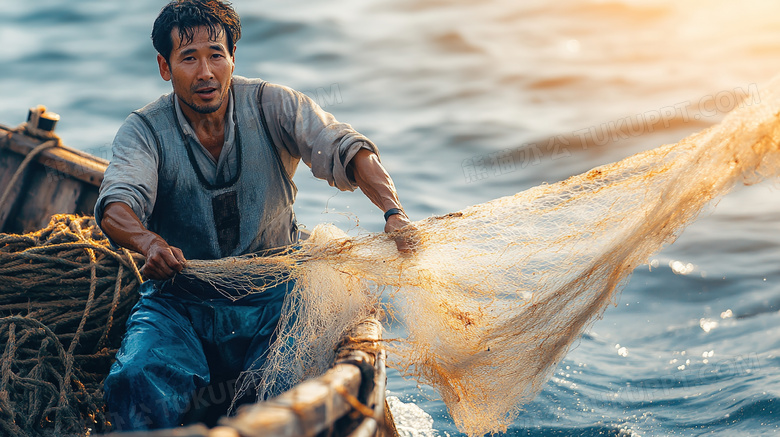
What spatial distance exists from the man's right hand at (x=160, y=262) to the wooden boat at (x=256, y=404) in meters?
0.54

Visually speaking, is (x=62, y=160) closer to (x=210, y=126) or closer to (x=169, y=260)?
(x=210, y=126)

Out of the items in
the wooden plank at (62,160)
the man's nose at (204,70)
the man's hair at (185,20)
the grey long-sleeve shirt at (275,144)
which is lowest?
the wooden plank at (62,160)

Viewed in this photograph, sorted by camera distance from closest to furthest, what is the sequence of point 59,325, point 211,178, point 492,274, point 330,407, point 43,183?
point 330,407 → point 492,274 → point 211,178 → point 59,325 → point 43,183

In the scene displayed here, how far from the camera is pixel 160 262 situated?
244 centimetres

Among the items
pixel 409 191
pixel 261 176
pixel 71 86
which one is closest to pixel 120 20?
pixel 71 86

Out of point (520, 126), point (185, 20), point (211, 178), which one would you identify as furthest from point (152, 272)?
point (520, 126)

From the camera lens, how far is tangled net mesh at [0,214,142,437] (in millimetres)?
2943

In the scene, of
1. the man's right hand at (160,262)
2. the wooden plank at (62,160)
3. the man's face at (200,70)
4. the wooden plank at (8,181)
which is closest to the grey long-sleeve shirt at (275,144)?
the man's face at (200,70)

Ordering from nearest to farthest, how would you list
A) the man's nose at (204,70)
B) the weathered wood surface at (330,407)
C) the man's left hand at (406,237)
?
the weathered wood surface at (330,407), the man's left hand at (406,237), the man's nose at (204,70)

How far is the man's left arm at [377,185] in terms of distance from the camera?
2666 millimetres

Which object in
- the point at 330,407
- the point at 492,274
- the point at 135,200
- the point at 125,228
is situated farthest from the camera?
the point at 492,274

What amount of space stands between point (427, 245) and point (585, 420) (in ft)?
7.17

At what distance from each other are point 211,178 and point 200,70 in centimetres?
44

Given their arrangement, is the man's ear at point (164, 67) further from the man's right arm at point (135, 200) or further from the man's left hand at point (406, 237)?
the man's left hand at point (406, 237)
